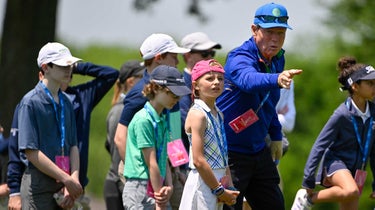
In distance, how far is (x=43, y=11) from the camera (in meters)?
15.4

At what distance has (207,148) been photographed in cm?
→ 895

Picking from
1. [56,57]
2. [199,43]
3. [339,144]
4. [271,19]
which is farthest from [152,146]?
[199,43]

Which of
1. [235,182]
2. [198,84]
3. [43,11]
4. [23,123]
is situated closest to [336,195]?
[235,182]

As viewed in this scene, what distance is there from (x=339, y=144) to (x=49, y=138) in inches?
116

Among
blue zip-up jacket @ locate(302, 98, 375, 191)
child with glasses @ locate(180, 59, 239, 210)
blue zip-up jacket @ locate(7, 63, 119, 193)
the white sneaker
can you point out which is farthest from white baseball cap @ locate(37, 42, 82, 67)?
the white sneaker

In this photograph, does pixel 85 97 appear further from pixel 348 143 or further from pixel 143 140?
pixel 348 143

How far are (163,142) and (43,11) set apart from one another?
20.2 feet

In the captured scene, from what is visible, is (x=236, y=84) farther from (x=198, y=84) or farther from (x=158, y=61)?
(x=158, y=61)

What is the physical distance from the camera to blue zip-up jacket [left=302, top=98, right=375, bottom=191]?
1096 cm

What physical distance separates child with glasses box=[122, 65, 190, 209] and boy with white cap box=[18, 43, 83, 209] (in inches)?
20.5

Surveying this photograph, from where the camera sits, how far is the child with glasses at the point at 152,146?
9469 mm

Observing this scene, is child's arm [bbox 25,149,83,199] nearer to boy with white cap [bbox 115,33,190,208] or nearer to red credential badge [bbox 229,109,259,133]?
boy with white cap [bbox 115,33,190,208]

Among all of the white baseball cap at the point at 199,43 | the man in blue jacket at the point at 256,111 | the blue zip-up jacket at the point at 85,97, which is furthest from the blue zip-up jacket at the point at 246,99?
the white baseball cap at the point at 199,43

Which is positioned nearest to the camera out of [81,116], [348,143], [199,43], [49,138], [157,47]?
[49,138]
